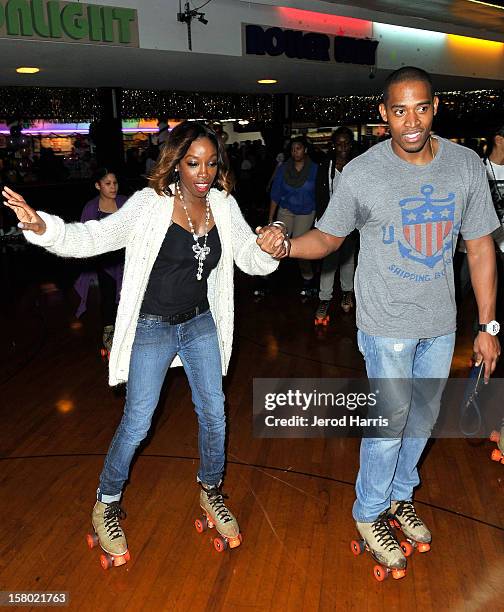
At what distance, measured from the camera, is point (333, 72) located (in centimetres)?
934

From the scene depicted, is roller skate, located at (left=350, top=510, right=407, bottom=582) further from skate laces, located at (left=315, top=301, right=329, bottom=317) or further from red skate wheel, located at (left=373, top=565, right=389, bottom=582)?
skate laces, located at (left=315, top=301, right=329, bottom=317)

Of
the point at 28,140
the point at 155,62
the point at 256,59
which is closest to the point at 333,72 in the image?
the point at 256,59

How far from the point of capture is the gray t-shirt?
2193 mm

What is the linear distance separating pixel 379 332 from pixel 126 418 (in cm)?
98

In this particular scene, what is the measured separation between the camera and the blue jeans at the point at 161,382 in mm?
2395

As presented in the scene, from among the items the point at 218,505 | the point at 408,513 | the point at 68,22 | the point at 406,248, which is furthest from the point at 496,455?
the point at 68,22

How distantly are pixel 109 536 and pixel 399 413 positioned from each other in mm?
1202

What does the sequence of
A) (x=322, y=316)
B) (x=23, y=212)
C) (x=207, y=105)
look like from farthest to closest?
(x=207, y=105) < (x=322, y=316) < (x=23, y=212)

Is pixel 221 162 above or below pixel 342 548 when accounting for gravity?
above

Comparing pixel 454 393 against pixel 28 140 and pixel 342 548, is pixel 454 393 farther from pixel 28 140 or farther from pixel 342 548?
pixel 28 140

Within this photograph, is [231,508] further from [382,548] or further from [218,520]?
[382,548]

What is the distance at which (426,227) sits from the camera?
7.20 feet

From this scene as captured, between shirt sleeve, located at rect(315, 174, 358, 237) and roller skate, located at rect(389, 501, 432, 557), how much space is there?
Result: 3.75ft

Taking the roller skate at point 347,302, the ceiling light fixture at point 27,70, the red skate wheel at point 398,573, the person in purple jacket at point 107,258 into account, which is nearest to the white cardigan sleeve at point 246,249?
the red skate wheel at point 398,573
